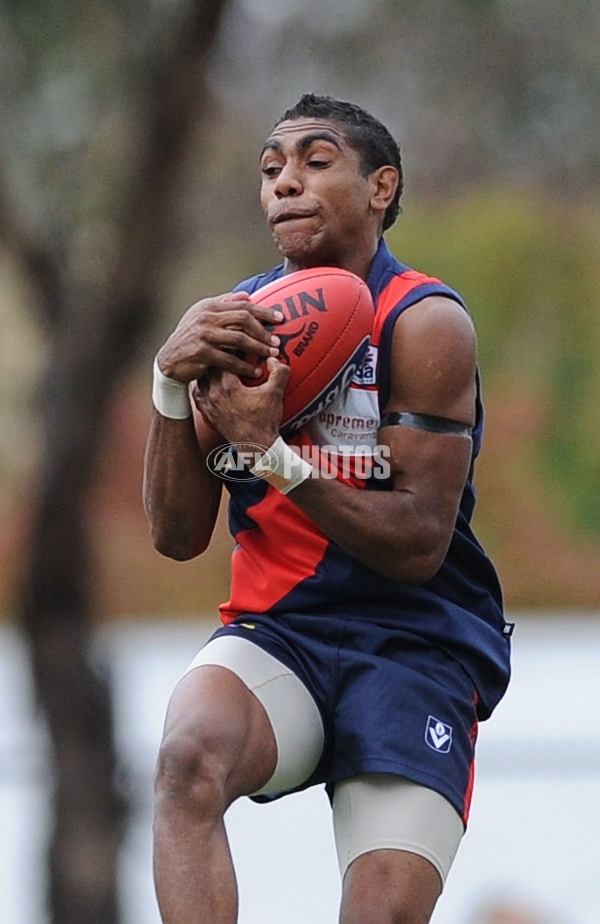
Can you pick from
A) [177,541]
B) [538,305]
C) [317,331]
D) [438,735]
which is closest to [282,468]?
[317,331]

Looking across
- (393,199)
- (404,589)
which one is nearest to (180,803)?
(404,589)

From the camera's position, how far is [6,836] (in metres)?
10.9

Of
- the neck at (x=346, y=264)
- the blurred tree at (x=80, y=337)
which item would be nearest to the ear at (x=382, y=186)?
the neck at (x=346, y=264)

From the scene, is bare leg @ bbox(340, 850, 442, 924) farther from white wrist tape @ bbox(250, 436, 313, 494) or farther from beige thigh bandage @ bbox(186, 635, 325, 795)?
white wrist tape @ bbox(250, 436, 313, 494)

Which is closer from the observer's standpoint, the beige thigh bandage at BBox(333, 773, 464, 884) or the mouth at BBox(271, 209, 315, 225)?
the beige thigh bandage at BBox(333, 773, 464, 884)

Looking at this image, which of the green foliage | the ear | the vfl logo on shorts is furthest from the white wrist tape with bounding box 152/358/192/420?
the green foliage

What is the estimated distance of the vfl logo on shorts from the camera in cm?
416

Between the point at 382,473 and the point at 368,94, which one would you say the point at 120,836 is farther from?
the point at 382,473

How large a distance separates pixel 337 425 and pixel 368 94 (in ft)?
30.4

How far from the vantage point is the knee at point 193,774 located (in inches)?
147

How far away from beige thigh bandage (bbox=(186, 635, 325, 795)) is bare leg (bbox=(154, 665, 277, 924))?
60 millimetres

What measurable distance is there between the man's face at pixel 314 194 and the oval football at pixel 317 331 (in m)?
0.16

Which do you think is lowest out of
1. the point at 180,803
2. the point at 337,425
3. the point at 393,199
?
the point at 180,803

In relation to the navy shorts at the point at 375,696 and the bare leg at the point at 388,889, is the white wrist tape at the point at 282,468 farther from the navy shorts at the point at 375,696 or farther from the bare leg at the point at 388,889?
the bare leg at the point at 388,889
